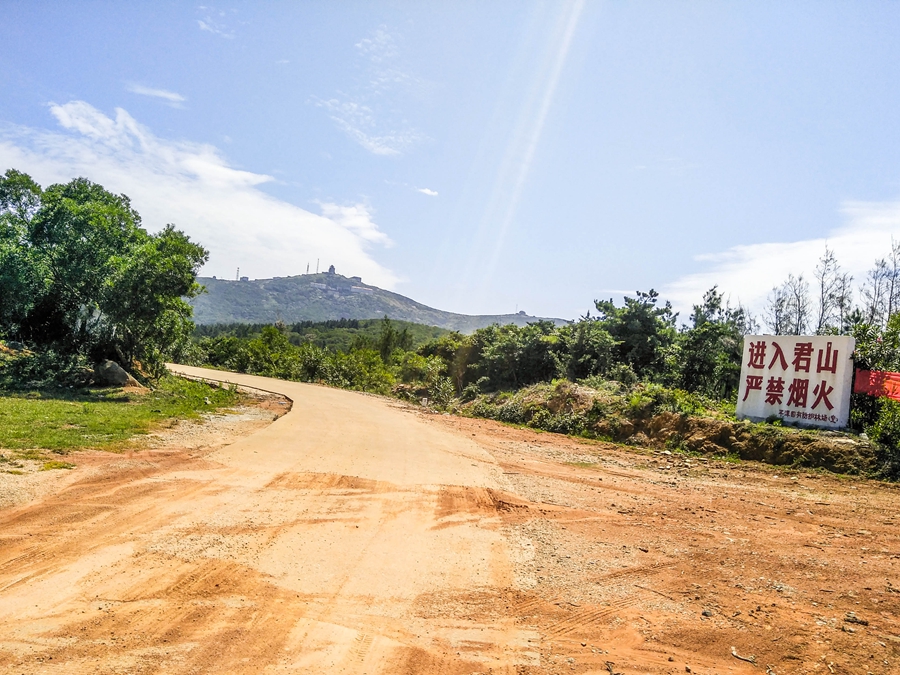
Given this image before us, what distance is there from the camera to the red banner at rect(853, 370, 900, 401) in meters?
14.5

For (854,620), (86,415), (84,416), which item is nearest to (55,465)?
(84,416)

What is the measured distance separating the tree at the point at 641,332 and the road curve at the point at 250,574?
Result: 19.8 metres

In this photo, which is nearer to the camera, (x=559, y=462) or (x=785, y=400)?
(x=559, y=462)

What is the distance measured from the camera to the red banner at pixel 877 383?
47.5 feet

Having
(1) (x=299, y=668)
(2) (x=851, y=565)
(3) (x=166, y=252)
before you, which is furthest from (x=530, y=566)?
(3) (x=166, y=252)

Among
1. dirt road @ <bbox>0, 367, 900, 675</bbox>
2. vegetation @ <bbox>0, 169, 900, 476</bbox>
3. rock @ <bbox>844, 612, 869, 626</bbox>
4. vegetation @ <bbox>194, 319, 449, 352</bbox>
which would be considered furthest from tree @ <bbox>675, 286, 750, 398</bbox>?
vegetation @ <bbox>194, 319, 449, 352</bbox>

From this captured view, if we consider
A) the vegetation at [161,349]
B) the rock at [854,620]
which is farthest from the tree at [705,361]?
the rock at [854,620]

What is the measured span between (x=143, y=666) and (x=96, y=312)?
20915 millimetres

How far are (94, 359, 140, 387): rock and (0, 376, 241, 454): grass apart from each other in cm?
86

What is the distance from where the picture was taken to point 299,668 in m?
4.00

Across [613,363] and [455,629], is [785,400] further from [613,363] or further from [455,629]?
[455,629]

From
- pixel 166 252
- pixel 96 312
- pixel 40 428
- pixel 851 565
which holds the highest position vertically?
pixel 166 252

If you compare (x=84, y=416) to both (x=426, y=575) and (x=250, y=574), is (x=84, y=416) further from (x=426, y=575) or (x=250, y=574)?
(x=426, y=575)

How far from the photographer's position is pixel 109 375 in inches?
771
